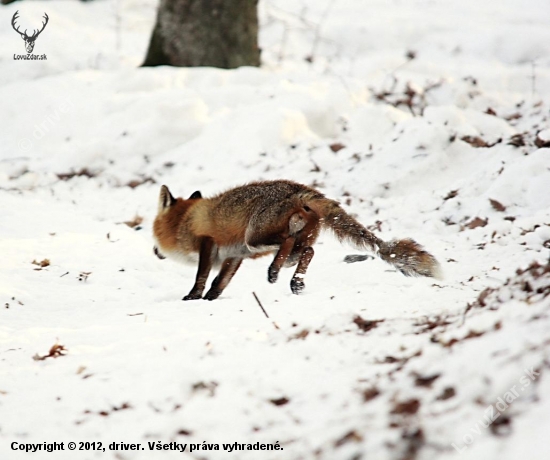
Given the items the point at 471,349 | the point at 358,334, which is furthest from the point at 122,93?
the point at 471,349

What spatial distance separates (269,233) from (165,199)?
1.58 m

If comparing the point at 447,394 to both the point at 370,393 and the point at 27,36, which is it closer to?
the point at 370,393

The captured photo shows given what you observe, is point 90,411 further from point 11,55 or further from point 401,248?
point 11,55

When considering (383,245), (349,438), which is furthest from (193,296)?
(349,438)

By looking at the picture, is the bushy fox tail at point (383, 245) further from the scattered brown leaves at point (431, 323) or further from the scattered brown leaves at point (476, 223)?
the scattered brown leaves at point (476, 223)

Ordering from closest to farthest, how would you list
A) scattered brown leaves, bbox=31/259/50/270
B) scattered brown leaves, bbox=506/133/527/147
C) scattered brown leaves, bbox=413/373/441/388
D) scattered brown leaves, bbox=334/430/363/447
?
scattered brown leaves, bbox=334/430/363/447
scattered brown leaves, bbox=413/373/441/388
scattered brown leaves, bbox=31/259/50/270
scattered brown leaves, bbox=506/133/527/147

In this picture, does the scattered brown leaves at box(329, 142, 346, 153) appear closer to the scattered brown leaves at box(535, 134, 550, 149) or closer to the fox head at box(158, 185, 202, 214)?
the scattered brown leaves at box(535, 134, 550, 149)

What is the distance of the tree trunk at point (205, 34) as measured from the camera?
1349cm

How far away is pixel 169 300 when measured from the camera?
6.53 m

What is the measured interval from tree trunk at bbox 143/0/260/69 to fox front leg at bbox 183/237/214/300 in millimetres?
8049

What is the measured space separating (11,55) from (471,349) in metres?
14.3

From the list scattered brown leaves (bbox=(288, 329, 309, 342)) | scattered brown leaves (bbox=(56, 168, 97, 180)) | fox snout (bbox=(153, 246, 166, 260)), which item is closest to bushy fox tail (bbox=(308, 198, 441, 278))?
scattered brown leaves (bbox=(288, 329, 309, 342))

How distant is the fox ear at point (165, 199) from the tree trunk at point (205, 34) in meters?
7.24

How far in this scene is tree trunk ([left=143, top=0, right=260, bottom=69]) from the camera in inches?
531
